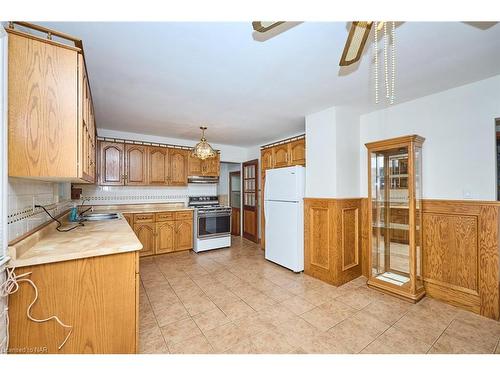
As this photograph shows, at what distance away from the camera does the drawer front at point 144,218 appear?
3698 millimetres

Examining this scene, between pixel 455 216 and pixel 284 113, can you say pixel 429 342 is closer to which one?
pixel 455 216

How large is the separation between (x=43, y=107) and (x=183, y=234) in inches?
129

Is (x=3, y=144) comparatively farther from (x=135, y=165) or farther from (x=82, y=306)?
(x=135, y=165)

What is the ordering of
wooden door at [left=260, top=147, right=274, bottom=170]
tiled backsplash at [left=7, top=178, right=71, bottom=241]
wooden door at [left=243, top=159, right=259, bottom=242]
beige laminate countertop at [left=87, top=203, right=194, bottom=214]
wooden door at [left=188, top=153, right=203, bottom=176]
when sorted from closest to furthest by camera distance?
1. tiled backsplash at [left=7, top=178, right=71, bottom=241]
2. beige laminate countertop at [left=87, top=203, right=194, bottom=214]
3. wooden door at [left=260, top=147, right=274, bottom=170]
4. wooden door at [left=188, top=153, right=203, bottom=176]
5. wooden door at [left=243, top=159, right=259, bottom=242]

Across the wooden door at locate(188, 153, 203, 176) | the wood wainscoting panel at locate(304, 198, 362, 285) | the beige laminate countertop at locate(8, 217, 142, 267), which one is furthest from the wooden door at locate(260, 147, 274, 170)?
the beige laminate countertop at locate(8, 217, 142, 267)

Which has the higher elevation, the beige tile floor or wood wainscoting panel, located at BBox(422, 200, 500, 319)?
wood wainscoting panel, located at BBox(422, 200, 500, 319)

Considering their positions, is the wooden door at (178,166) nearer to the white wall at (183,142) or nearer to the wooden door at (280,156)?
the white wall at (183,142)

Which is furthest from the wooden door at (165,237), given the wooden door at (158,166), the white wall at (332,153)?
the white wall at (332,153)

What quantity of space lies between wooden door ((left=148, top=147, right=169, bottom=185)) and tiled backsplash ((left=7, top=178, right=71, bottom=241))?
1.93 meters

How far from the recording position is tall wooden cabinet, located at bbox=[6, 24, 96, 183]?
110cm

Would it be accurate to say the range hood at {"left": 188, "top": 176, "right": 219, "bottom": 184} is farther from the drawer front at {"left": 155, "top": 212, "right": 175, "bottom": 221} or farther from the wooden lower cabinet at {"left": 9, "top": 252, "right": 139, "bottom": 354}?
the wooden lower cabinet at {"left": 9, "top": 252, "right": 139, "bottom": 354}

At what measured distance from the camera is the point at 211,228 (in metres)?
4.21

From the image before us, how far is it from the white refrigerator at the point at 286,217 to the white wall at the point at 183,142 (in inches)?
70.7

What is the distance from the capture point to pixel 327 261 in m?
2.81
